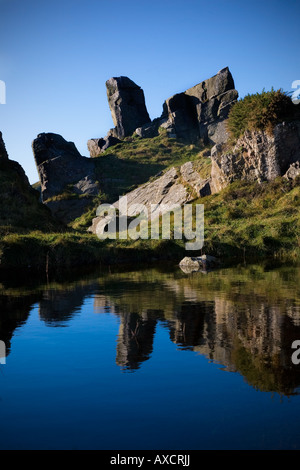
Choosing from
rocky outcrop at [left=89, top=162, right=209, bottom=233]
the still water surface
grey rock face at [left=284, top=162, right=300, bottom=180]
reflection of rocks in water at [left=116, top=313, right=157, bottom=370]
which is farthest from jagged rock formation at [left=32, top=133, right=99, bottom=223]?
reflection of rocks in water at [left=116, top=313, right=157, bottom=370]

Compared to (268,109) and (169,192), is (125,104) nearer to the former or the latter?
(169,192)

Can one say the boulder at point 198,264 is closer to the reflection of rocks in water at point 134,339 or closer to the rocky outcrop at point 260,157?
the reflection of rocks in water at point 134,339

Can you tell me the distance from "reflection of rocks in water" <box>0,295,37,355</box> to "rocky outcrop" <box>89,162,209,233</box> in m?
26.3

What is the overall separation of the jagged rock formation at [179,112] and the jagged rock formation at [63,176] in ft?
Result: 46.2

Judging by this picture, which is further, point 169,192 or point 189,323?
point 169,192

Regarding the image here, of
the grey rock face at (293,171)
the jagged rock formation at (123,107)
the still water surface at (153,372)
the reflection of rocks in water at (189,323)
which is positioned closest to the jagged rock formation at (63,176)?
the jagged rock formation at (123,107)

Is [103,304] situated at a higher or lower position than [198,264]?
lower

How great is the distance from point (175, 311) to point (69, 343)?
405 centimetres

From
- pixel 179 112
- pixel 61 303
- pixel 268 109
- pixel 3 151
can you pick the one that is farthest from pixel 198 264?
pixel 179 112

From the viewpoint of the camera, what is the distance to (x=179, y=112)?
8050 cm

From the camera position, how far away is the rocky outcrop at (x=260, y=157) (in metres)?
39.8

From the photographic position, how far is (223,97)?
73.8m

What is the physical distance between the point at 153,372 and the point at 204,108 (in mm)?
72394

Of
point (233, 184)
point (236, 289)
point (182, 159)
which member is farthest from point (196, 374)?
point (182, 159)
